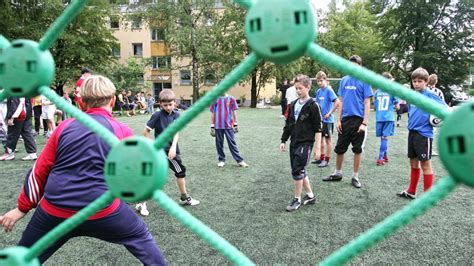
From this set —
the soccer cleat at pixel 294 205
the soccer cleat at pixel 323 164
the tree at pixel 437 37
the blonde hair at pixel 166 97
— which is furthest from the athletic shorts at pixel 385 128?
the tree at pixel 437 37

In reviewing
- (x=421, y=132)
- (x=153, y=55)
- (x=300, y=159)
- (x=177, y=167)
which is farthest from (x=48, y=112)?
(x=153, y=55)

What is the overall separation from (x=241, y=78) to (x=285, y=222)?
3.32m

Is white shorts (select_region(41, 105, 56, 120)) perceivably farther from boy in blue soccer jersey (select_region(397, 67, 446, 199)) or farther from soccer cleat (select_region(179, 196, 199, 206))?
boy in blue soccer jersey (select_region(397, 67, 446, 199))

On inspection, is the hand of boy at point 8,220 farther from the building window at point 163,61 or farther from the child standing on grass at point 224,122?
the building window at point 163,61

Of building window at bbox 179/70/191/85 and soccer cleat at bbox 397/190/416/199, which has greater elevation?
building window at bbox 179/70/191/85

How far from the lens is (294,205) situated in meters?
4.24

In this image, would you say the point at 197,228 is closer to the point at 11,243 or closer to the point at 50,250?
the point at 50,250

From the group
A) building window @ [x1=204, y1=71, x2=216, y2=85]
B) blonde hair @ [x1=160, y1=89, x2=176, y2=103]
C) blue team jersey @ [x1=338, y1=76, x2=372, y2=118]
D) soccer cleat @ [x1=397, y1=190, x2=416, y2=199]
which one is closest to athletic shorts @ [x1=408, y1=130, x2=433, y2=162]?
soccer cleat @ [x1=397, y1=190, x2=416, y2=199]

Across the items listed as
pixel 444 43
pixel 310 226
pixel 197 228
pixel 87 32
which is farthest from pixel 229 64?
pixel 197 228

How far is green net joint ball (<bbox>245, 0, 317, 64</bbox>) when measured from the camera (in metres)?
0.59

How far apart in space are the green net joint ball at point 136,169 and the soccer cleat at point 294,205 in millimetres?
3626

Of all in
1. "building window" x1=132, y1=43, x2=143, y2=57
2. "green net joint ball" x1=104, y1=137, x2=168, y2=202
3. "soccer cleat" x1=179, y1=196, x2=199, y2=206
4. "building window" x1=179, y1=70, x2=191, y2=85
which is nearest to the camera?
"green net joint ball" x1=104, y1=137, x2=168, y2=202

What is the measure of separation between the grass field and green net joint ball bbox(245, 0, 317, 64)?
259 centimetres

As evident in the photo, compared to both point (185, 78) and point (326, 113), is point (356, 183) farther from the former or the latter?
point (185, 78)
